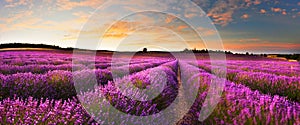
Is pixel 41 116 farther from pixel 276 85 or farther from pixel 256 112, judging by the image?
pixel 276 85

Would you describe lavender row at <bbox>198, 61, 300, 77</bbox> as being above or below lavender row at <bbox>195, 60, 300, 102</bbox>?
above

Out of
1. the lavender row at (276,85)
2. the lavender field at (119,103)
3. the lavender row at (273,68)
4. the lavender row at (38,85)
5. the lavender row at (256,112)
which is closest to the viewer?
the lavender field at (119,103)

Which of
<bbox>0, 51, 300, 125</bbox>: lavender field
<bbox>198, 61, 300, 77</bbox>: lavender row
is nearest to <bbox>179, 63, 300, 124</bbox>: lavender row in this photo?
<bbox>0, 51, 300, 125</bbox>: lavender field

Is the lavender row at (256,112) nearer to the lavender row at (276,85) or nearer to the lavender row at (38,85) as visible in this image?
the lavender row at (276,85)

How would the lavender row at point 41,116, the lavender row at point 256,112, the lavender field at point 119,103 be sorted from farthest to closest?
the lavender row at point 256,112, the lavender field at point 119,103, the lavender row at point 41,116

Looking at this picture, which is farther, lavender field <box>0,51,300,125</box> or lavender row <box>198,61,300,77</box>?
lavender row <box>198,61,300,77</box>

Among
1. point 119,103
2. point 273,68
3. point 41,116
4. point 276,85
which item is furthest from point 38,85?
point 273,68

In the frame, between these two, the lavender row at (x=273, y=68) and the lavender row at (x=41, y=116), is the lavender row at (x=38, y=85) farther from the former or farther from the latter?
the lavender row at (x=273, y=68)

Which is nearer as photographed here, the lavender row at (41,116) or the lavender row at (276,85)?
the lavender row at (41,116)

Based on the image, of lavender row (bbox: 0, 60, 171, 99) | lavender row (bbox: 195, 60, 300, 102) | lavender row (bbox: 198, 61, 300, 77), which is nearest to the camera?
lavender row (bbox: 0, 60, 171, 99)

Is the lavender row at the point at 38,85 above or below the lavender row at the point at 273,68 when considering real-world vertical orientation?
below

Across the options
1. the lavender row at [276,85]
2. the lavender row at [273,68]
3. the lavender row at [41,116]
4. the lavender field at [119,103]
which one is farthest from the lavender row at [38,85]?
the lavender row at [273,68]

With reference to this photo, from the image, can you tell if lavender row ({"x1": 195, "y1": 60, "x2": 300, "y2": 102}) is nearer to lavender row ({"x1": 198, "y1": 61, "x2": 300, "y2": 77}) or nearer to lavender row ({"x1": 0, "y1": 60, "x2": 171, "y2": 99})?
lavender row ({"x1": 198, "y1": 61, "x2": 300, "y2": 77})

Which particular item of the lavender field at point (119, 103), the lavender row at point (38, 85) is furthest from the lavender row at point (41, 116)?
the lavender row at point (38, 85)
